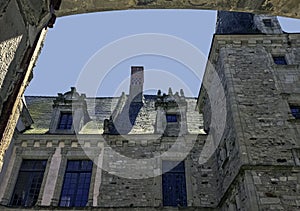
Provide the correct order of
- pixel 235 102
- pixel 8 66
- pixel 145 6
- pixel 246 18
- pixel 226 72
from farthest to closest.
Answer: pixel 246 18 < pixel 226 72 < pixel 235 102 < pixel 145 6 < pixel 8 66

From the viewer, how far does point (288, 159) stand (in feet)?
24.0

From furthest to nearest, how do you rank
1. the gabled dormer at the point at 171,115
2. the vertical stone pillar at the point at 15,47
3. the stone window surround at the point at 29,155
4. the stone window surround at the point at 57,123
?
the stone window surround at the point at 57,123 → the gabled dormer at the point at 171,115 → the stone window surround at the point at 29,155 → the vertical stone pillar at the point at 15,47

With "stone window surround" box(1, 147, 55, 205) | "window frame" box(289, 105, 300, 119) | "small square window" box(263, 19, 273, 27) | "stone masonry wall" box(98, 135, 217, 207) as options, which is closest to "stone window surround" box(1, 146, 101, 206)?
"stone window surround" box(1, 147, 55, 205)

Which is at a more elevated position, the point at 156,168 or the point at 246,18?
the point at 246,18

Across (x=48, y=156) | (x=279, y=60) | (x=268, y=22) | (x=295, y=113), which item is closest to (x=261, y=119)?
(x=295, y=113)

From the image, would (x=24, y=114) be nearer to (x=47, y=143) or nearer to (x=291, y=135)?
(x=47, y=143)

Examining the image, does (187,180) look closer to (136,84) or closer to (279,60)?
(279,60)

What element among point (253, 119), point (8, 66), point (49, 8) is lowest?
point (8, 66)

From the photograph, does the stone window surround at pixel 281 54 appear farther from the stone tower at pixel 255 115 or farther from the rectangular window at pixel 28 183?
the rectangular window at pixel 28 183

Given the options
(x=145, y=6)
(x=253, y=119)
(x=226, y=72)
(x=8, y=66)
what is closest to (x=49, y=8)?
(x=8, y=66)

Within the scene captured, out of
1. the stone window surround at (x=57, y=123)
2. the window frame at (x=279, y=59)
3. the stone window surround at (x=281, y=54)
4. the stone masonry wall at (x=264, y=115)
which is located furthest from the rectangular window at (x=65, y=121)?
the window frame at (x=279, y=59)

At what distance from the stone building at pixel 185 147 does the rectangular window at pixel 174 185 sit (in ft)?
0.11

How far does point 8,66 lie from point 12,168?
1004cm

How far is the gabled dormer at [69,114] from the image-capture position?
38.0 ft
